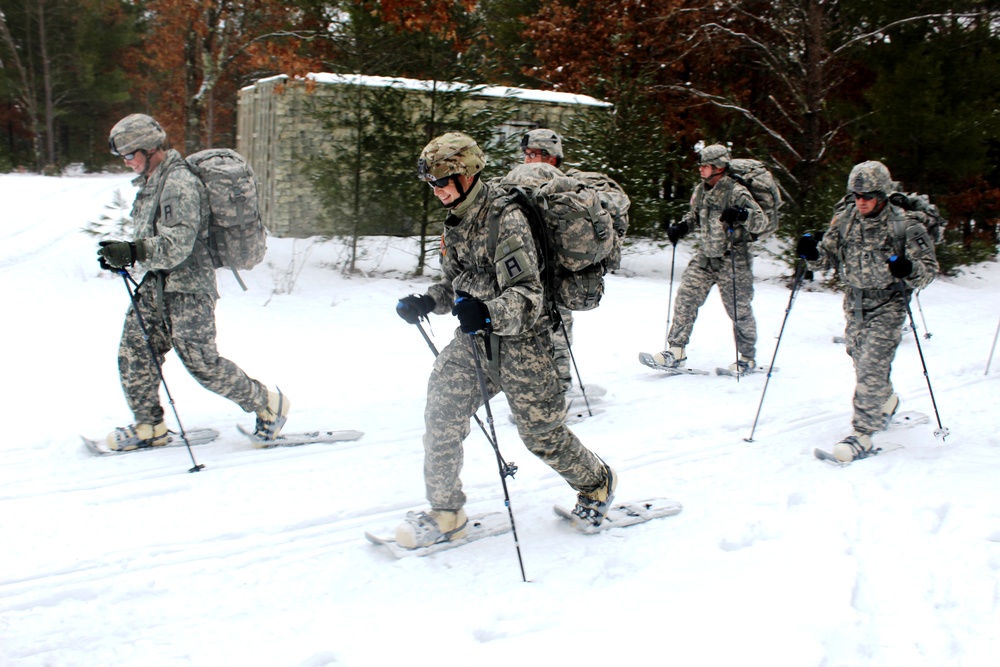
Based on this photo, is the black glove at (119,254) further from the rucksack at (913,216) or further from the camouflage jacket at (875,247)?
the rucksack at (913,216)

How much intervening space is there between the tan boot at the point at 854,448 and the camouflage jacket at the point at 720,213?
2.62m

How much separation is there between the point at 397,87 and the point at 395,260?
2.94 metres

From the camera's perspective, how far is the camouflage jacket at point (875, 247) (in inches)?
212

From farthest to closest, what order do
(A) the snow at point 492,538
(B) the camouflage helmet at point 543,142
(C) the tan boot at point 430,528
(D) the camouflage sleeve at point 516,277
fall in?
(B) the camouflage helmet at point 543,142, (C) the tan boot at point 430,528, (D) the camouflage sleeve at point 516,277, (A) the snow at point 492,538

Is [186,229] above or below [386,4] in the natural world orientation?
below

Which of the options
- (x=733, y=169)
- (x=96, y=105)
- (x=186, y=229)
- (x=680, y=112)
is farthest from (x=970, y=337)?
(x=96, y=105)

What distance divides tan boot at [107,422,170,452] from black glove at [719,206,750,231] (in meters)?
5.13

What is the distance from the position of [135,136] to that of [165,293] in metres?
1.02

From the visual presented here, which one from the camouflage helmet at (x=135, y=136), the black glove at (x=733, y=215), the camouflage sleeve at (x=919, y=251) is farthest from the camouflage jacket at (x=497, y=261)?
the black glove at (x=733, y=215)

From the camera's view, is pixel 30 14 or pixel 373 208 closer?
pixel 373 208

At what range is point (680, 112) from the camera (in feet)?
67.3

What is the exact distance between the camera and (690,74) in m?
20.5

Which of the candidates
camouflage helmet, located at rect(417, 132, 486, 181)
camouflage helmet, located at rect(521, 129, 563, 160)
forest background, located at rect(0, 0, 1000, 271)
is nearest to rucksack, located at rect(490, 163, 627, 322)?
camouflage helmet, located at rect(417, 132, 486, 181)

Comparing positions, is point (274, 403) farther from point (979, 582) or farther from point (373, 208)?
point (373, 208)
